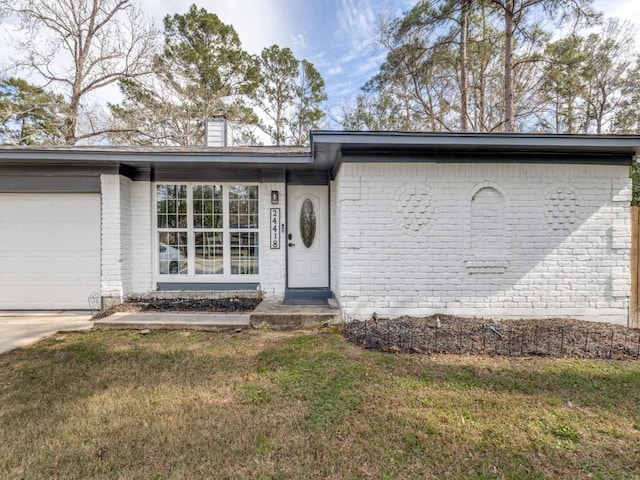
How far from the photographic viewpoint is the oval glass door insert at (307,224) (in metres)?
6.42

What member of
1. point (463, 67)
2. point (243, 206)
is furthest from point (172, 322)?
point (463, 67)

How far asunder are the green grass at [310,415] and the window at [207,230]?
2545mm

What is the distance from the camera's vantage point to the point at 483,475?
189 centimetres

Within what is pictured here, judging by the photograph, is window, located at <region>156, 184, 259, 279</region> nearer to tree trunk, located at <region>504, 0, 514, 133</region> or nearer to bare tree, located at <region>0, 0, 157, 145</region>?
tree trunk, located at <region>504, 0, 514, 133</region>

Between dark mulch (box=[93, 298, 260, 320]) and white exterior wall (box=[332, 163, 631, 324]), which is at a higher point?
white exterior wall (box=[332, 163, 631, 324])

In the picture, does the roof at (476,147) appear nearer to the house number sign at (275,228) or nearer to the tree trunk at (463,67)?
the house number sign at (275,228)

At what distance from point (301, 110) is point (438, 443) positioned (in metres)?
16.6

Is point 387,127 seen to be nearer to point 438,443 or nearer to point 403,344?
point 403,344

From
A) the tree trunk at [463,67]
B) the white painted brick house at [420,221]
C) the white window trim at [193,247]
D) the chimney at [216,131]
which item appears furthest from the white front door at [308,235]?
the tree trunk at [463,67]

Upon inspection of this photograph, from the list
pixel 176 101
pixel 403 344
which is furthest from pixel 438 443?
pixel 176 101

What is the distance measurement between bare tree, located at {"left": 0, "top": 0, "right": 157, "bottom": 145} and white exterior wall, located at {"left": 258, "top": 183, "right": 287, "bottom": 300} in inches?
444

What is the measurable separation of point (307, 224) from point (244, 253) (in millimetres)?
1410

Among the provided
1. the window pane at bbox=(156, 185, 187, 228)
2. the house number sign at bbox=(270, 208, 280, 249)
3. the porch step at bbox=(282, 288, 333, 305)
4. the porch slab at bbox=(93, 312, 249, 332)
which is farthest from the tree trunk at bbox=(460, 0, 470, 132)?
the porch slab at bbox=(93, 312, 249, 332)

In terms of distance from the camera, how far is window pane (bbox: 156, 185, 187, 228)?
6246mm
